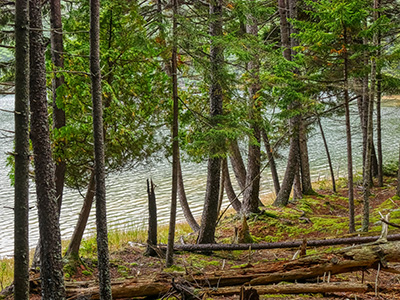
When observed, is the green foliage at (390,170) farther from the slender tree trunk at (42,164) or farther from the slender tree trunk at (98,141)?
the slender tree trunk at (42,164)

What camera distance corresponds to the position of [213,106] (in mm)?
8172

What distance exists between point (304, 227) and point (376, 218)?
76.9 inches

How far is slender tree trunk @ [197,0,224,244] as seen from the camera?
7453 mm

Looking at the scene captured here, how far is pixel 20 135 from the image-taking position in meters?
3.79

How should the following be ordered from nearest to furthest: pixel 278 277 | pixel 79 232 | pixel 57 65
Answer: pixel 278 277, pixel 57 65, pixel 79 232

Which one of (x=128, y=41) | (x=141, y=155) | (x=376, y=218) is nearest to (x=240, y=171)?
(x=376, y=218)

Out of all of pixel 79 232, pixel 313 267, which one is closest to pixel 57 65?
pixel 79 232

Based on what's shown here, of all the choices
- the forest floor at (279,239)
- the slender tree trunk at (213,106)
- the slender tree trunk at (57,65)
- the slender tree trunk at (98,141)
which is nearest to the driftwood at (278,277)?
the forest floor at (279,239)

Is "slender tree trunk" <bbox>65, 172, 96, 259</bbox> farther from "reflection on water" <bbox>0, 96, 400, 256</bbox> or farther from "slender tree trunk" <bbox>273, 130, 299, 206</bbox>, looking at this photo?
"slender tree trunk" <bbox>273, 130, 299, 206</bbox>

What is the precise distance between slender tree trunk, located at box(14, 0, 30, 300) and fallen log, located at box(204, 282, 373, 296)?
2.33m

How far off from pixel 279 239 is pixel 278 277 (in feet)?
17.1

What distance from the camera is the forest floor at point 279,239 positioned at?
228 inches

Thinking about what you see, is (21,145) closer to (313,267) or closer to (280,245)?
(313,267)

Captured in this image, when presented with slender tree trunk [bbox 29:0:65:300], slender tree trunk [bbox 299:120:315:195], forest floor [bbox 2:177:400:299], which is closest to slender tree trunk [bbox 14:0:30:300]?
slender tree trunk [bbox 29:0:65:300]
